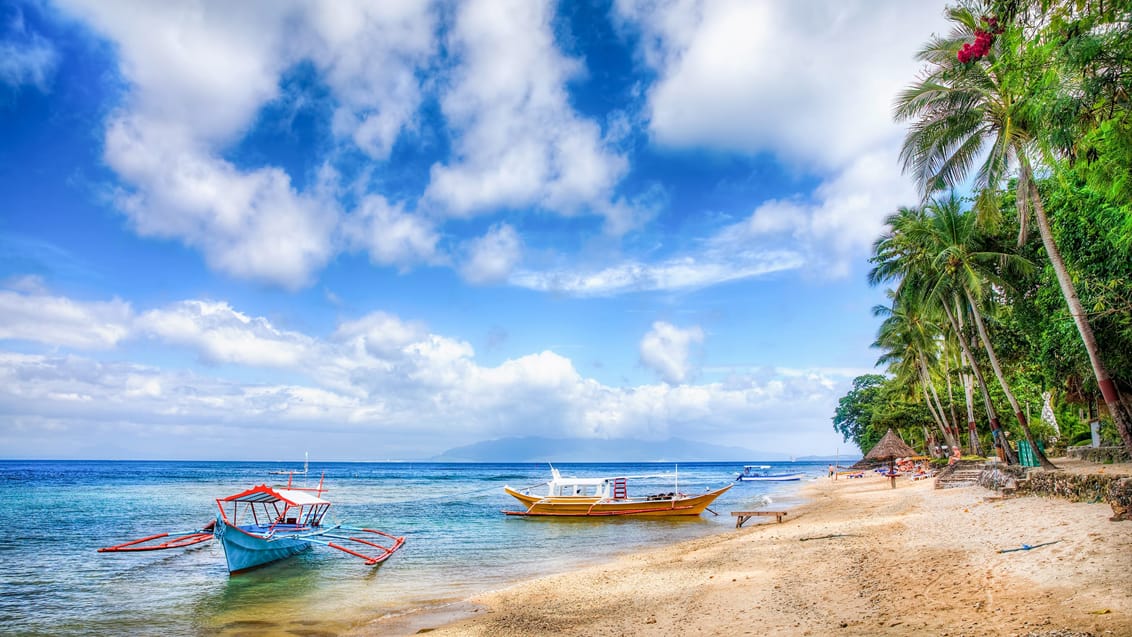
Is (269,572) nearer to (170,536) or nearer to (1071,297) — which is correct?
(170,536)

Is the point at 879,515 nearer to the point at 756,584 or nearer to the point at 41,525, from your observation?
the point at 756,584

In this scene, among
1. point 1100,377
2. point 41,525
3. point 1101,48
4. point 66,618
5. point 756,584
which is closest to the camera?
point 1101,48

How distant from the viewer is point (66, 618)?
11.8 m

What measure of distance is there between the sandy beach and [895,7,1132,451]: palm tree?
470cm

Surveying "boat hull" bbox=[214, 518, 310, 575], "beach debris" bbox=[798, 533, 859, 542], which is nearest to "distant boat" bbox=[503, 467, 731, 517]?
"beach debris" bbox=[798, 533, 859, 542]

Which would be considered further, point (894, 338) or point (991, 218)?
point (894, 338)

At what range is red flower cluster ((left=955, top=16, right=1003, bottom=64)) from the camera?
22.9 feet

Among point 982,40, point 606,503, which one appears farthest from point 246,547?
point 982,40

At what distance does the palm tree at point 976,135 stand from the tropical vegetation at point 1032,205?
41 mm

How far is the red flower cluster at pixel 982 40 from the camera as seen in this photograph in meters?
6.99

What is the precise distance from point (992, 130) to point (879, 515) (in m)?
11.9

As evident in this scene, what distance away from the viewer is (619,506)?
93.2ft

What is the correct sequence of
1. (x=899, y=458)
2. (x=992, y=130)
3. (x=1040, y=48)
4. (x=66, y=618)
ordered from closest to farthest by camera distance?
1. (x=1040, y=48)
2. (x=66, y=618)
3. (x=992, y=130)
4. (x=899, y=458)

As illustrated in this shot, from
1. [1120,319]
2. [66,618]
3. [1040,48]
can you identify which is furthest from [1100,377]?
[66,618]
